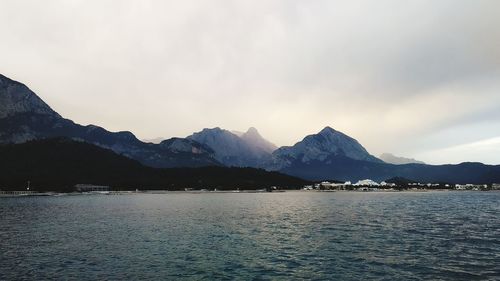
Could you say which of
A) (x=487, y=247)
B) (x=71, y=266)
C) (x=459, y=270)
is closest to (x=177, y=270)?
(x=71, y=266)

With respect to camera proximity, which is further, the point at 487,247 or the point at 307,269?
the point at 487,247

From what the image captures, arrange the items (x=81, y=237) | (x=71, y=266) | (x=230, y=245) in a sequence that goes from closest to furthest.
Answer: (x=71, y=266) → (x=230, y=245) → (x=81, y=237)

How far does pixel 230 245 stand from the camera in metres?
69.9

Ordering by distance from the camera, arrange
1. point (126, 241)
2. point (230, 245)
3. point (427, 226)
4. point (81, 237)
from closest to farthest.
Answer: point (230, 245)
point (126, 241)
point (81, 237)
point (427, 226)

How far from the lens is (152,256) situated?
195 feet

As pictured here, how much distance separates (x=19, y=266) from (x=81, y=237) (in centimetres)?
2889

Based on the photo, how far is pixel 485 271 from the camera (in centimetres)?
4788

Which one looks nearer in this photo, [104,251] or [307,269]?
[307,269]

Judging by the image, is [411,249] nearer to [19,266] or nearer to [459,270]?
[459,270]

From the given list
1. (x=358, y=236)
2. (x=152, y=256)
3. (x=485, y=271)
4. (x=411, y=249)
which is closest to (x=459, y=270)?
(x=485, y=271)

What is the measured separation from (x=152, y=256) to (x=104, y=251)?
1013cm

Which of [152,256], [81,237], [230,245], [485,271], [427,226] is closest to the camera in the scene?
[485,271]

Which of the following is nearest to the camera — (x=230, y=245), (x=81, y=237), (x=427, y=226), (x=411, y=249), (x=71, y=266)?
(x=71, y=266)

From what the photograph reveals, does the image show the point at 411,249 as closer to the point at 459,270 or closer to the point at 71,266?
the point at 459,270
